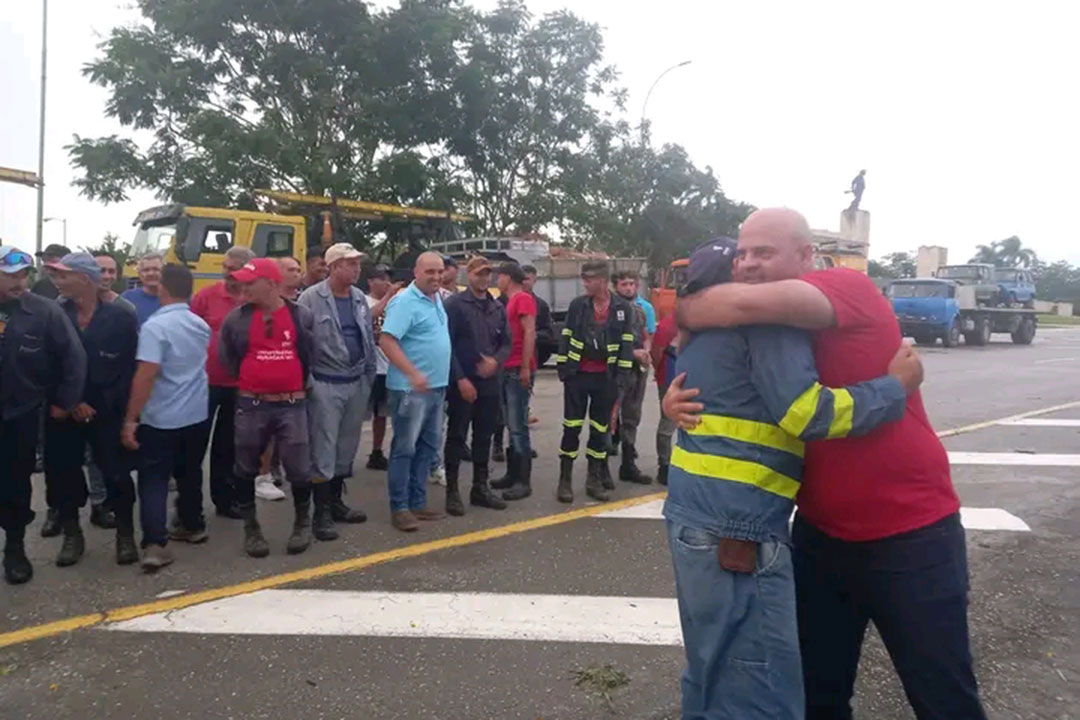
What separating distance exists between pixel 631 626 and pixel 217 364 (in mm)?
3331

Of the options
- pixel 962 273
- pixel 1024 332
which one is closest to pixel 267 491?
pixel 1024 332

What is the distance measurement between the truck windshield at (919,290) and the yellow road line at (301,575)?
21625 millimetres

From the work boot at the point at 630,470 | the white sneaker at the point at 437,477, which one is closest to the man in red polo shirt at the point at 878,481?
the work boot at the point at 630,470

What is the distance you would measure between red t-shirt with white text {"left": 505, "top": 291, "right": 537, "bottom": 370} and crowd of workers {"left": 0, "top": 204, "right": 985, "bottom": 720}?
0.02 meters

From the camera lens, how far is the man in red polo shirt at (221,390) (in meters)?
5.76

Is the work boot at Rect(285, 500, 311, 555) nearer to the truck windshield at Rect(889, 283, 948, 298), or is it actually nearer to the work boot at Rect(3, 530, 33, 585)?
the work boot at Rect(3, 530, 33, 585)

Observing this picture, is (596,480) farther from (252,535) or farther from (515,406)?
(252,535)

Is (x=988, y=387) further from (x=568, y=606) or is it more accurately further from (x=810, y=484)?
(x=810, y=484)

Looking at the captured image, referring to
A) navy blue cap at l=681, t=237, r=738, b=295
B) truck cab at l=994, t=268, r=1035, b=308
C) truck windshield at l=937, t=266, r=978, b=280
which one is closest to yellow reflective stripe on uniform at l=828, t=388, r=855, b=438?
navy blue cap at l=681, t=237, r=738, b=295

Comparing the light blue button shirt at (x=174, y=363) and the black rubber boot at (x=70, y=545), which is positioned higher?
the light blue button shirt at (x=174, y=363)

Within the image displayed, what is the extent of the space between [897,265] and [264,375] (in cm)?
6906

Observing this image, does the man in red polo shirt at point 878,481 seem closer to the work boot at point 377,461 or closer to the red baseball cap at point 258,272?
the red baseball cap at point 258,272

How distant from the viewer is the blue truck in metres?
24.8

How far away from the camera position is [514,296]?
23.1 feet
